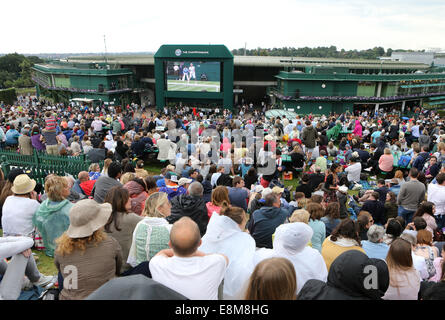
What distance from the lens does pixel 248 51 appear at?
120 metres

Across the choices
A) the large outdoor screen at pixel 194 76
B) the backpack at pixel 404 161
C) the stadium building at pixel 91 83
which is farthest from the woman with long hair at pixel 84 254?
the stadium building at pixel 91 83

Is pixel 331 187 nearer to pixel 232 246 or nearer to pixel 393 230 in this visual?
pixel 393 230

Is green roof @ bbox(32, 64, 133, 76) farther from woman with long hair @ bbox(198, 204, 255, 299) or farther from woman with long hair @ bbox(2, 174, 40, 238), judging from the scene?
woman with long hair @ bbox(198, 204, 255, 299)

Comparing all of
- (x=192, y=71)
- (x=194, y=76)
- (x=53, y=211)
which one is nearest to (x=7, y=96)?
(x=192, y=71)

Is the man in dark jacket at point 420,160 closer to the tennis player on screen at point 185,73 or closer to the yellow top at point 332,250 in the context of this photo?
the yellow top at point 332,250

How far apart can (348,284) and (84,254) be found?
246 cm

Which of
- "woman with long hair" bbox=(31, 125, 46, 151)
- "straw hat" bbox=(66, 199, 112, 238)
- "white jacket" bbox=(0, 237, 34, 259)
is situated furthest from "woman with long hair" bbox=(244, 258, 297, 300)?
"woman with long hair" bbox=(31, 125, 46, 151)

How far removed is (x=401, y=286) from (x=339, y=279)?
1.34 meters

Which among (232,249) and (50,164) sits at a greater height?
(232,249)

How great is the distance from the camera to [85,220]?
3.04 meters

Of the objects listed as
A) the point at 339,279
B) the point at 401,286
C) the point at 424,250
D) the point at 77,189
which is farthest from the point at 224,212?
→ the point at 77,189

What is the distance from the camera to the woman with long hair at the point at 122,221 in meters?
3.91

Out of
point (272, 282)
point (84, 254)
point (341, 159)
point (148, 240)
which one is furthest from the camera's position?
point (341, 159)

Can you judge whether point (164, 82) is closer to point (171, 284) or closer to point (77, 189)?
point (77, 189)
